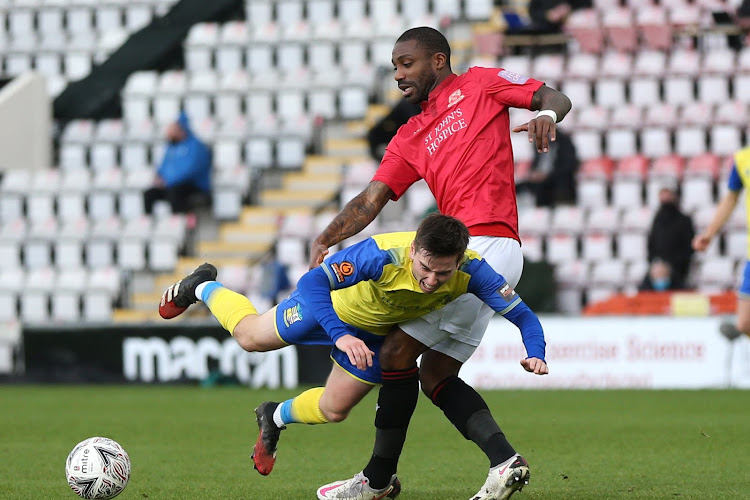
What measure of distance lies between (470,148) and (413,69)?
451 mm

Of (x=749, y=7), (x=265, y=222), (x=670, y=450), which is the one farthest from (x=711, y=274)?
(x=670, y=450)

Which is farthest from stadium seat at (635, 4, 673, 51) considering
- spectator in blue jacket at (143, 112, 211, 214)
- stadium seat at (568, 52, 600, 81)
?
spectator in blue jacket at (143, 112, 211, 214)

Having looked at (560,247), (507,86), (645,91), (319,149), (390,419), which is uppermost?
(645,91)

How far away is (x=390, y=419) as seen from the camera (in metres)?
5.56

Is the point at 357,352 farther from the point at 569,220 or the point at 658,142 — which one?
the point at 658,142

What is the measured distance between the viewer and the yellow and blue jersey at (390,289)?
5.13 metres

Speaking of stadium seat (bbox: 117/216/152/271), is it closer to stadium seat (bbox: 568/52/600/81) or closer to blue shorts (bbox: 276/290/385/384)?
stadium seat (bbox: 568/52/600/81)

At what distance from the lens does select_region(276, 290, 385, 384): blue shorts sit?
556 cm

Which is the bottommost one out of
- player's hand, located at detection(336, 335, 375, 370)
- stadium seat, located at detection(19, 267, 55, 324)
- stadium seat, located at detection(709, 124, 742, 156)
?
stadium seat, located at detection(19, 267, 55, 324)

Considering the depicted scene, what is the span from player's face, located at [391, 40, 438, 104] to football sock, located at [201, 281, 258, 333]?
1.27m

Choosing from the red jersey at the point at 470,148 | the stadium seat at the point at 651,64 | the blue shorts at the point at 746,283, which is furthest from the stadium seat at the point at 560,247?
the red jersey at the point at 470,148

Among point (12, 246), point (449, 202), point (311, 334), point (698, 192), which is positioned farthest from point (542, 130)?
point (12, 246)

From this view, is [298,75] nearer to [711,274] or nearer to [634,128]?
[634,128]

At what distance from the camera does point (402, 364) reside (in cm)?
548
